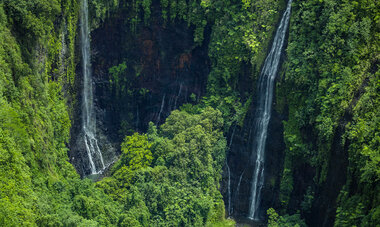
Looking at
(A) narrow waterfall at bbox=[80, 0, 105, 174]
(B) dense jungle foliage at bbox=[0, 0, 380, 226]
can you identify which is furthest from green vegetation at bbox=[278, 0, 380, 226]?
(A) narrow waterfall at bbox=[80, 0, 105, 174]

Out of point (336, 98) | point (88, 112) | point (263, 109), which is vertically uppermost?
point (336, 98)

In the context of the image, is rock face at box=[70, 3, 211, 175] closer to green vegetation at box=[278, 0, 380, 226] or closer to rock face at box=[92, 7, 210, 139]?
rock face at box=[92, 7, 210, 139]

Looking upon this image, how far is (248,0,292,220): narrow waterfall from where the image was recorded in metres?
20.9

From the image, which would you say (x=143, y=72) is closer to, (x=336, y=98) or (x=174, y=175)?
(x=174, y=175)

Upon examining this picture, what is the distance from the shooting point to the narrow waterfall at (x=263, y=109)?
20.9 metres

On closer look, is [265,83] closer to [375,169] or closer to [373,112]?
[373,112]

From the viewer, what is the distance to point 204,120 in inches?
838

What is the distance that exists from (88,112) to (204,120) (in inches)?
258

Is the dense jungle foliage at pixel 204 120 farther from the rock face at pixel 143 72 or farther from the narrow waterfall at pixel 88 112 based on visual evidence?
the rock face at pixel 143 72

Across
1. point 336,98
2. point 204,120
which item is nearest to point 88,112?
point 204,120

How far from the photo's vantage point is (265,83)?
832 inches

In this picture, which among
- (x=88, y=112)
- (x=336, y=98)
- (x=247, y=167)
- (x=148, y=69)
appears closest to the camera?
(x=336, y=98)

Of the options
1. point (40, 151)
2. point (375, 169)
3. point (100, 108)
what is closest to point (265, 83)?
point (375, 169)

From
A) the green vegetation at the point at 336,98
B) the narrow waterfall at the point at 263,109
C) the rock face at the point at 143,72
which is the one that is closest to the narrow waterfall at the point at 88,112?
the rock face at the point at 143,72
